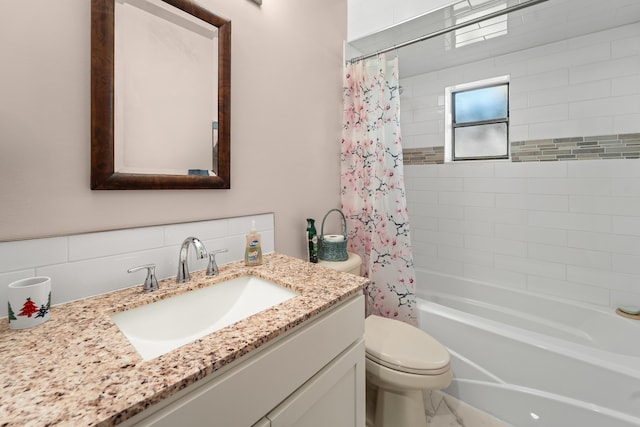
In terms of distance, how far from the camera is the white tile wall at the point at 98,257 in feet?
2.41

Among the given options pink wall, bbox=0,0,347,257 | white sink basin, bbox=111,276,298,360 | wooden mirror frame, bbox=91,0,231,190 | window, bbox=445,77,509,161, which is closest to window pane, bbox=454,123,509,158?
window, bbox=445,77,509,161

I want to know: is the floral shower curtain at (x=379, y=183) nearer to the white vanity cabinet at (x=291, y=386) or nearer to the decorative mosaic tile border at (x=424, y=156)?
the white vanity cabinet at (x=291, y=386)

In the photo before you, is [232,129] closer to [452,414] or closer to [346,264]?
[346,264]

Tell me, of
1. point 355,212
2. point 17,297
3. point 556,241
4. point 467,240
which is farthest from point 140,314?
point 556,241

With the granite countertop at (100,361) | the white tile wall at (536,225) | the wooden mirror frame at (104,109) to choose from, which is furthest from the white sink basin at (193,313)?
the white tile wall at (536,225)

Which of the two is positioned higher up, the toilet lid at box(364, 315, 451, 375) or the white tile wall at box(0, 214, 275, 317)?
the white tile wall at box(0, 214, 275, 317)

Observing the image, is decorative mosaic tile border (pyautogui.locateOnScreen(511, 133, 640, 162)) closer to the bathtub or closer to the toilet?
the bathtub

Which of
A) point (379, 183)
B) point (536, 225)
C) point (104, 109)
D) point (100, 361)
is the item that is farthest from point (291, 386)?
point (536, 225)

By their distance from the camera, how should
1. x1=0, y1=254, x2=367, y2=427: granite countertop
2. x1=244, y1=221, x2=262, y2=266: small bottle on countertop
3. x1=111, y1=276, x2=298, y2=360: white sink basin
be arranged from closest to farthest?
x1=0, y1=254, x2=367, y2=427: granite countertop, x1=111, y1=276, x2=298, y2=360: white sink basin, x1=244, y1=221, x2=262, y2=266: small bottle on countertop

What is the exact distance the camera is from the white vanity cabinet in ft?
1.70

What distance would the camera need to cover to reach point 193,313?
0.93 m

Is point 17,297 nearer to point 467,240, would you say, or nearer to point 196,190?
point 196,190

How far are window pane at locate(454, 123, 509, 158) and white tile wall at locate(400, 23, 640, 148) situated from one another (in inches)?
9.3

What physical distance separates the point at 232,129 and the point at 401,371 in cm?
128
